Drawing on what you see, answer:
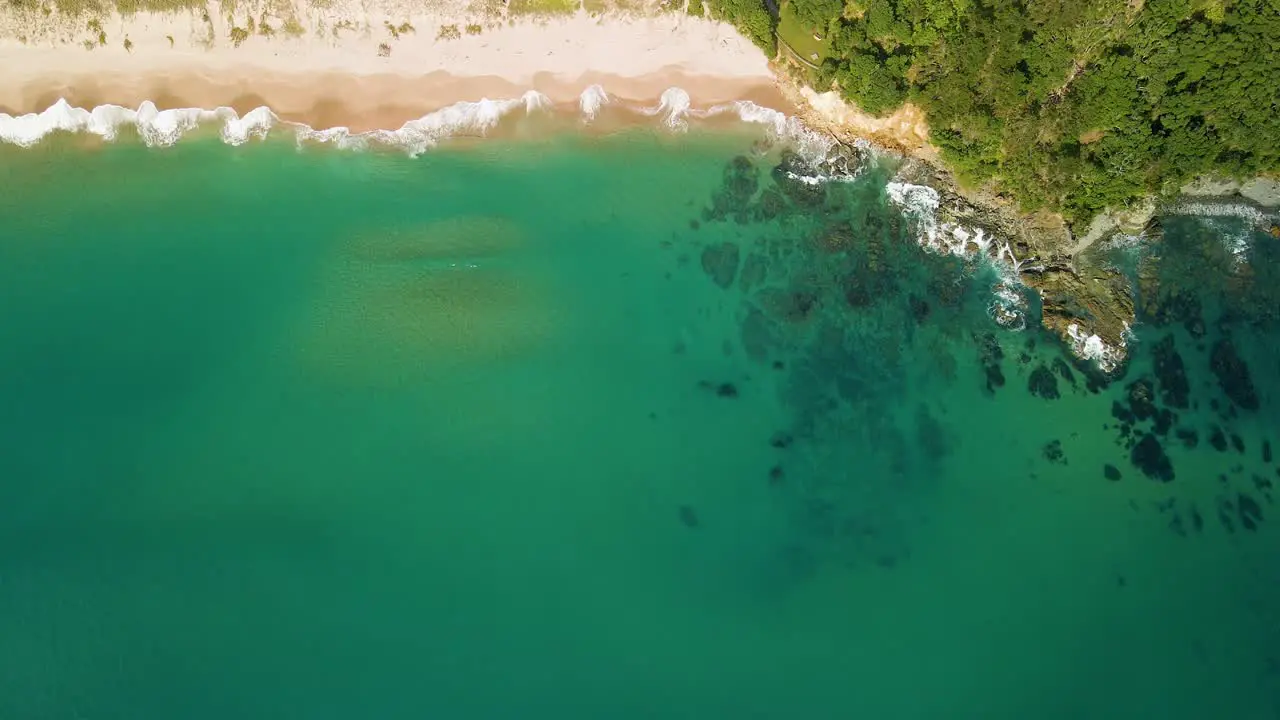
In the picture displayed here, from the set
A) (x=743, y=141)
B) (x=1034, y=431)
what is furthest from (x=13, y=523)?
(x=1034, y=431)

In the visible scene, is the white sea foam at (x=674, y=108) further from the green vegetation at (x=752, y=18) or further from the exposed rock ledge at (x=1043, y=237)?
the exposed rock ledge at (x=1043, y=237)

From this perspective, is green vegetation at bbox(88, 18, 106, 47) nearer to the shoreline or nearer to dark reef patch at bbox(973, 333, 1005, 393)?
the shoreline

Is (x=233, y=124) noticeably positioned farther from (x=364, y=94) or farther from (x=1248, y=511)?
(x=1248, y=511)

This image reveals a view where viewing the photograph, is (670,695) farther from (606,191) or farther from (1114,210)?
(1114,210)

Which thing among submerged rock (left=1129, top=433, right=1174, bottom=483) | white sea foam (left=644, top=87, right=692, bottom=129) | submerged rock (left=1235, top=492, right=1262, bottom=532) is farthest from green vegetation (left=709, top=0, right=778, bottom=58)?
submerged rock (left=1235, top=492, right=1262, bottom=532)

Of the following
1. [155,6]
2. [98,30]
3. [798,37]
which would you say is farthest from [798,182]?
[98,30]

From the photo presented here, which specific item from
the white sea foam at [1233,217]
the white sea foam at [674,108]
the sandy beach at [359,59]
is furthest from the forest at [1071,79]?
the white sea foam at [674,108]
